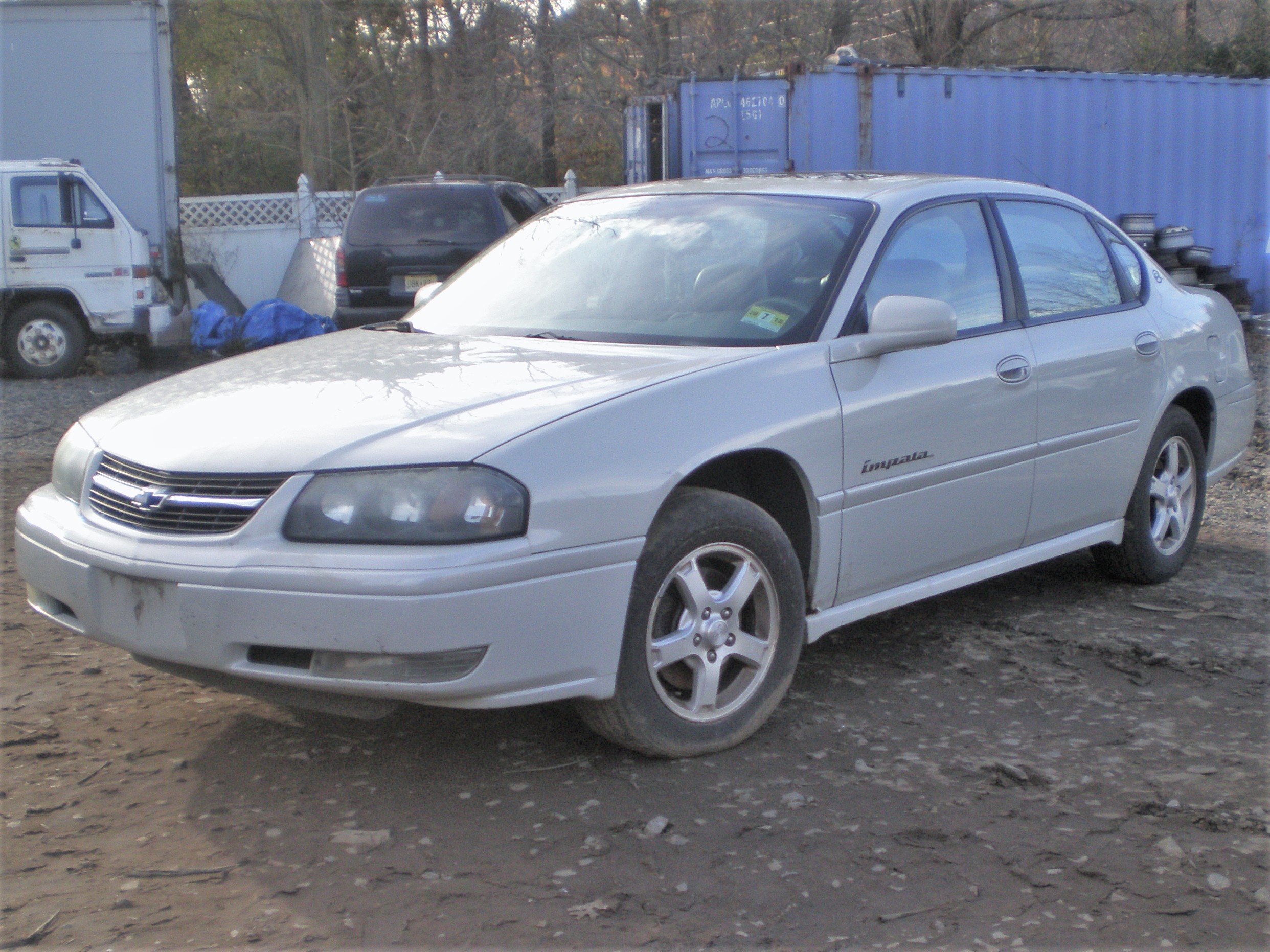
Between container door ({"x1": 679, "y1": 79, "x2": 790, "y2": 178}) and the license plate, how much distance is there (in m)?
2.86

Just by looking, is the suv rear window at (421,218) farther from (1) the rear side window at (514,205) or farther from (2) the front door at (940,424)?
(2) the front door at (940,424)

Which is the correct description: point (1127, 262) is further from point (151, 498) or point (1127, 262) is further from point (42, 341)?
point (42, 341)

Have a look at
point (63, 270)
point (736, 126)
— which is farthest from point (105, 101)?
point (736, 126)

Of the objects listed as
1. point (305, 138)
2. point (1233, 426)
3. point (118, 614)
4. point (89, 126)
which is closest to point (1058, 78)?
point (1233, 426)

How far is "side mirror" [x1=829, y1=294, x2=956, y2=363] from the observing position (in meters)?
3.71

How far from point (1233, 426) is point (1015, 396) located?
187cm

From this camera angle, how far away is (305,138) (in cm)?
2641

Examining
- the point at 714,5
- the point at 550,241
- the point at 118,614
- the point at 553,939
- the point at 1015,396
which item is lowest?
the point at 553,939

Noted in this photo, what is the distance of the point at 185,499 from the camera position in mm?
3066

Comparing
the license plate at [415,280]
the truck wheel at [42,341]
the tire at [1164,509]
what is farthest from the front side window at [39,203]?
the tire at [1164,509]

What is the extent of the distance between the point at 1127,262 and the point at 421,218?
8.37m

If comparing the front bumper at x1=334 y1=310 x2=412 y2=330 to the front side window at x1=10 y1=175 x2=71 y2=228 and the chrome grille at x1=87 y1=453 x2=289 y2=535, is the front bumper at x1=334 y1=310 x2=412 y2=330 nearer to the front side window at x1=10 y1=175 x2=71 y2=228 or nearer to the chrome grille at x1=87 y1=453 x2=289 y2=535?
the front side window at x1=10 y1=175 x2=71 y2=228

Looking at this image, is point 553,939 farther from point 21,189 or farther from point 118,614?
point 21,189

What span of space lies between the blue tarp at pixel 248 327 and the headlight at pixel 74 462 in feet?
34.2
